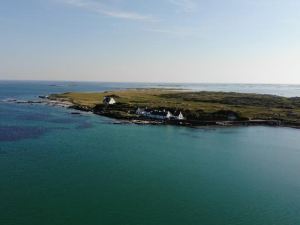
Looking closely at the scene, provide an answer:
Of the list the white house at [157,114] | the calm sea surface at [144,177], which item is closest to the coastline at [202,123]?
the white house at [157,114]

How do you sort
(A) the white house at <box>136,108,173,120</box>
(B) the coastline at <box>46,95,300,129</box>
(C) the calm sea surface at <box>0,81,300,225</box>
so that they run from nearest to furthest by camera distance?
(C) the calm sea surface at <box>0,81,300,225</box>, (B) the coastline at <box>46,95,300,129</box>, (A) the white house at <box>136,108,173,120</box>

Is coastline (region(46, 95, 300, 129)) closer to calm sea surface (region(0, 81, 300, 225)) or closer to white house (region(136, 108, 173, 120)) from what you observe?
white house (region(136, 108, 173, 120))

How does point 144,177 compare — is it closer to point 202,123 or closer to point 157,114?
point 202,123

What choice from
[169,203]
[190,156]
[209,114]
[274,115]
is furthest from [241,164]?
[274,115]

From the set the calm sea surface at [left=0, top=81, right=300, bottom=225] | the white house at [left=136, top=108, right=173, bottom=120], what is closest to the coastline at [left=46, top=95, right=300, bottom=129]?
the white house at [left=136, top=108, right=173, bottom=120]

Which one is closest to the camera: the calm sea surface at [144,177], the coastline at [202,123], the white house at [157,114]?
the calm sea surface at [144,177]

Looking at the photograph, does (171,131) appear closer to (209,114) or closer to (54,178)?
(209,114)

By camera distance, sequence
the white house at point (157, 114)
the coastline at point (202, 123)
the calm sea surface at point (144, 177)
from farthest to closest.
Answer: the white house at point (157, 114) < the coastline at point (202, 123) < the calm sea surface at point (144, 177)

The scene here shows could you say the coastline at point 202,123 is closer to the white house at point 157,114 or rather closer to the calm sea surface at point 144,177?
the white house at point 157,114

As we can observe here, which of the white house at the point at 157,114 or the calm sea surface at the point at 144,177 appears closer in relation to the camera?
the calm sea surface at the point at 144,177
